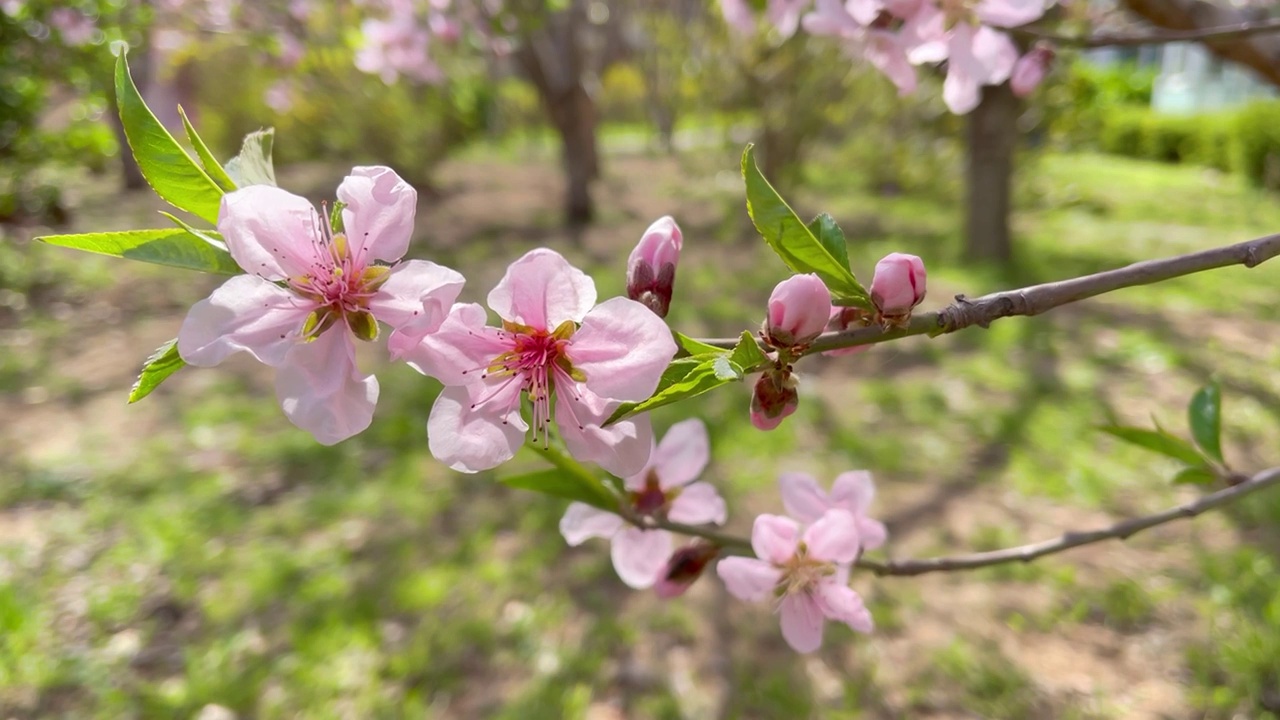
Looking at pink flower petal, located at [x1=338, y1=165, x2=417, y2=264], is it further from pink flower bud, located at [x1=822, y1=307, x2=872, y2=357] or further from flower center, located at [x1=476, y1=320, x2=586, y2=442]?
pink flower bud, located at [x1=822, y1=307, x2=872, y2=357]

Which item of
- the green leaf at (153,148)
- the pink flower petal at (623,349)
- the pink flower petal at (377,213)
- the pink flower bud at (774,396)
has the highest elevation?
the green leaf at (153,148)

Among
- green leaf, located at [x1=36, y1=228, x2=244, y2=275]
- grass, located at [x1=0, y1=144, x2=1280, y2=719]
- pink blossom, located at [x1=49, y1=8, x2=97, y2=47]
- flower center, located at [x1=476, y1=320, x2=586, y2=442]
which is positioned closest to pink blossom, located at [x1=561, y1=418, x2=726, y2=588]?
flower center, located at [x1=476, y1=320, x2=586, y2=442]

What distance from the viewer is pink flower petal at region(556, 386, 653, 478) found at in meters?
0.68

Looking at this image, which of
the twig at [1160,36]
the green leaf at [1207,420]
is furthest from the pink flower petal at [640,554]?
the twig at [1160,36]

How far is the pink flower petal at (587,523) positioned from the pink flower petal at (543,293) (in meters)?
0.39

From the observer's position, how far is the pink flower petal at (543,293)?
27.5 inches

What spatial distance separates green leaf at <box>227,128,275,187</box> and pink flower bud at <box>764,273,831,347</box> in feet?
1.57

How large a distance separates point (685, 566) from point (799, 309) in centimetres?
47

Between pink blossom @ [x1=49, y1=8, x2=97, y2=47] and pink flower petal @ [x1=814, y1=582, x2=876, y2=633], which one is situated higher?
pink blossom @ [x1=49, y1=8, x2=97, y2=47]

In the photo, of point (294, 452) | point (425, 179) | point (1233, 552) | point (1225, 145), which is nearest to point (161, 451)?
point (294, 452)

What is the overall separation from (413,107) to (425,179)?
71 cm

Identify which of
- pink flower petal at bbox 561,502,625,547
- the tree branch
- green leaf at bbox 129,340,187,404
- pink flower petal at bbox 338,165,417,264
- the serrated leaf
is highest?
pink flower petal at bbox 338,165,417,264

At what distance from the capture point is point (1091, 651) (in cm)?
221

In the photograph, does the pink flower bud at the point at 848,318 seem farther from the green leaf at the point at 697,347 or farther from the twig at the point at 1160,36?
the twig at the point at 1160,36
